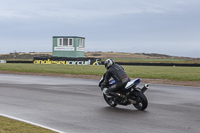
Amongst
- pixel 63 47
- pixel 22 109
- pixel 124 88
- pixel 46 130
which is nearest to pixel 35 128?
pixel 46 130

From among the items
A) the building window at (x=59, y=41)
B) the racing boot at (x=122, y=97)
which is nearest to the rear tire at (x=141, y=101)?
the racing boot at (x=122, y=97)

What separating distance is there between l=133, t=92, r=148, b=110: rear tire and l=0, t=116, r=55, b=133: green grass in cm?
388

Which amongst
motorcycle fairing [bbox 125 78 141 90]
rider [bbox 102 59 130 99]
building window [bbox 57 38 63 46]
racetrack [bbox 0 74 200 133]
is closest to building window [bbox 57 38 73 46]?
building window [bbox 57 38 63 46]

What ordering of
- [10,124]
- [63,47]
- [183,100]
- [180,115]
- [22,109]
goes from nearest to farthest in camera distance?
[10,124]
[180,115]
[22,109]
[183,100]
[63,47]

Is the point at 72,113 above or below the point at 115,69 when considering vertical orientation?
below

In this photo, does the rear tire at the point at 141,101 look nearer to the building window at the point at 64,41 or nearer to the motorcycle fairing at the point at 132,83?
the motorcycle fairing at the point at 132,83

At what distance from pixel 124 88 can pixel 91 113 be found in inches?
59.2

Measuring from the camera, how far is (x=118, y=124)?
28.9ft

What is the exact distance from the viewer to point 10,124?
8.58 meters

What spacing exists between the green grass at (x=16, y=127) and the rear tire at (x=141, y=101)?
3.88 meters

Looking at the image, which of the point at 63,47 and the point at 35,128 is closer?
the point at 35,128

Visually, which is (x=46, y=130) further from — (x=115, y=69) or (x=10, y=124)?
(x=115, y=69)

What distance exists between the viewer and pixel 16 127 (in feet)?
26.9

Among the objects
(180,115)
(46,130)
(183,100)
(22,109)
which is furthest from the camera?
(183,100)
